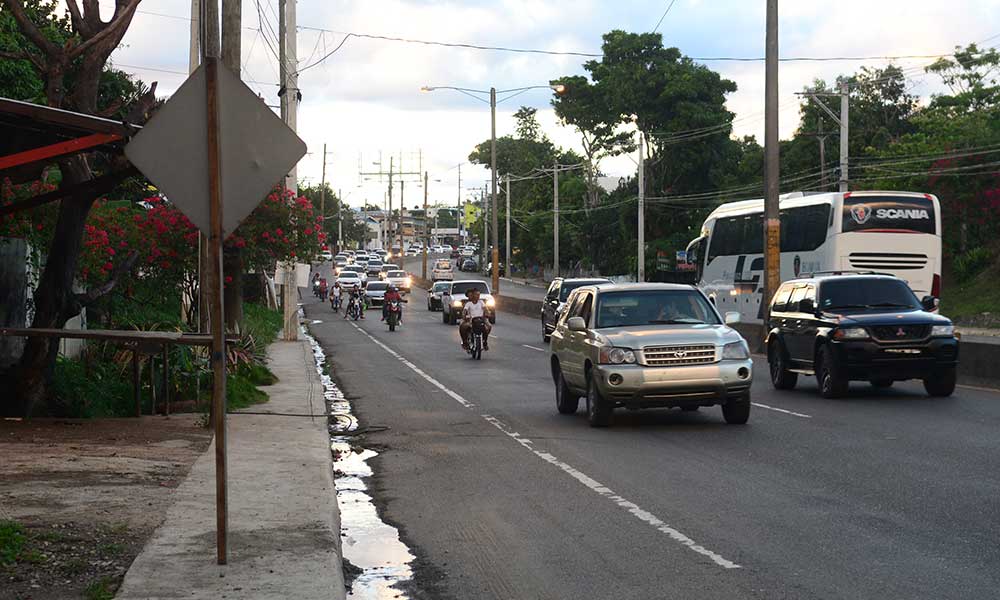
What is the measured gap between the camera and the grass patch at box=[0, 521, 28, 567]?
25.4 feet

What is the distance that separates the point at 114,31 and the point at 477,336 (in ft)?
54.2

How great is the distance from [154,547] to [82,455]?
479 centimetres

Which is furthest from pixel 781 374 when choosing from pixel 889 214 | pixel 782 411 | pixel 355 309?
pixel 355 309

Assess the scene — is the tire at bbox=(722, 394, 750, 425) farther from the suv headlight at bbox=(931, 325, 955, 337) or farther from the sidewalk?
the sidewalk

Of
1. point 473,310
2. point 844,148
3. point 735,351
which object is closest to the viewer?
point 735,351

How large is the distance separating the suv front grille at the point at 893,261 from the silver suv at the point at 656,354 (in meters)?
16.3

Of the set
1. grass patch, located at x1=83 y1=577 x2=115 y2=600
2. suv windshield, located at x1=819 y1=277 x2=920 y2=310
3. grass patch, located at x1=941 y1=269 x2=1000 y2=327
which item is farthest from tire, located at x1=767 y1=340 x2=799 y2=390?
grass patch, located at x1=941 y1=269 x2=1000 y2=327

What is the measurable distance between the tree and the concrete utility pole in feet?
54.3

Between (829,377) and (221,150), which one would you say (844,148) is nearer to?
(829,377)

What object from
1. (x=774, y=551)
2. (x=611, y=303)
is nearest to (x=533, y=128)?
(x=611, y=303)

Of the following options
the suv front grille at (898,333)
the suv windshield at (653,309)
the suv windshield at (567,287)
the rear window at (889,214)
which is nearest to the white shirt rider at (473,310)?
the suv windshield at (567,287)

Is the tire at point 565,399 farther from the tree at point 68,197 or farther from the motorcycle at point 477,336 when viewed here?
the motorcycle at point 477,336

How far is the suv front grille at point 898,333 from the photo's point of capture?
18391 millimetres

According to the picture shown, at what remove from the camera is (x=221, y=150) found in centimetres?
750
